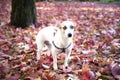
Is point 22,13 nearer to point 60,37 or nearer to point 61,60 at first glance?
point 61,60

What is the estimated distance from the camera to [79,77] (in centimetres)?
470

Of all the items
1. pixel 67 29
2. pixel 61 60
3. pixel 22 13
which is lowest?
pixel 61 60

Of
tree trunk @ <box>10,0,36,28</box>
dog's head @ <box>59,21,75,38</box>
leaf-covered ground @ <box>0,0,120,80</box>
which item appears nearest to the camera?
leaf-covered ground @ <box>0,0,120,80</box>

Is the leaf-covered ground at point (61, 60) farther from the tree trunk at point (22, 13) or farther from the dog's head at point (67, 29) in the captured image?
the tree trunk at point (22, 13)

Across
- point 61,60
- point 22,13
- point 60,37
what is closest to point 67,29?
point 60,37

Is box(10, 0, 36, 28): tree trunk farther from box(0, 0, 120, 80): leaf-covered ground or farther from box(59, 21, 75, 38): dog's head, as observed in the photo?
box(59, 21, 75, 38): dog's head

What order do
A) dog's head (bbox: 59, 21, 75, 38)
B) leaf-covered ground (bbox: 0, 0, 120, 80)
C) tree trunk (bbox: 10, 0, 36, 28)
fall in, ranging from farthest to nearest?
1. tree trunk (bbox: 10, 0, 36, 28)
2. dog's head (bbox: 59, 21, 75, 38)
3. leaf-covered ground (bbox: 0, 0, 120, 80)

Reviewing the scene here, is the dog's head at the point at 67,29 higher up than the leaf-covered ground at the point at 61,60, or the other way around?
the dog's head at the point at 67,29

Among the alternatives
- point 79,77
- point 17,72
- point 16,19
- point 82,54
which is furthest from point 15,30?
point 79,77

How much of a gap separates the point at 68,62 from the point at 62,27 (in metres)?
1.06

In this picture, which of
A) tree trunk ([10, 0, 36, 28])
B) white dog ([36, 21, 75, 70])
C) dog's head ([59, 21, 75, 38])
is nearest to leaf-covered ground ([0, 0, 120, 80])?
white dog ([36, 21, 75, 70])

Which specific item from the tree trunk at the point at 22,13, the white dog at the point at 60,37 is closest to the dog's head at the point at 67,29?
the white dog at the point at 60,37

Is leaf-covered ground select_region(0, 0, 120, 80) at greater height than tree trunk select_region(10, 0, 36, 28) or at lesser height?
lesser

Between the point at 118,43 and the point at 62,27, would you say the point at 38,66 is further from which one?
the point at 118,43
